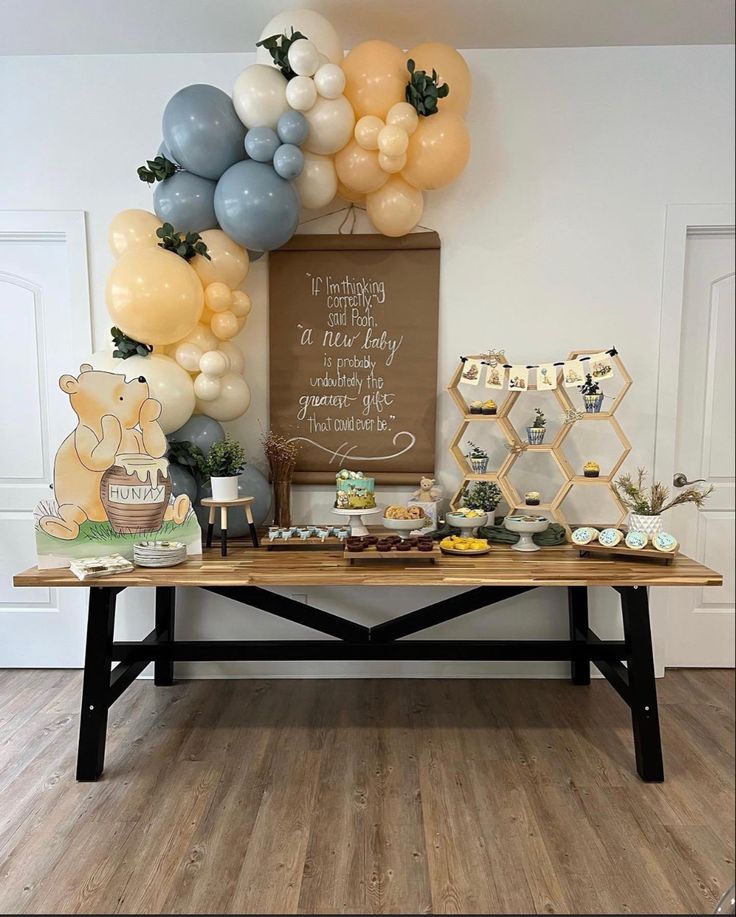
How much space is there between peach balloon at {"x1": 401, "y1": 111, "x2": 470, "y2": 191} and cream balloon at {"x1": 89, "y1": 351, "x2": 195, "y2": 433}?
1157 mm

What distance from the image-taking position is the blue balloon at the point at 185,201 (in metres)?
2.42

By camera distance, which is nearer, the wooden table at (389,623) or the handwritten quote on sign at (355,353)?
the wooden table at (389,623)

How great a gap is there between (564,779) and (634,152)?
2466 mm

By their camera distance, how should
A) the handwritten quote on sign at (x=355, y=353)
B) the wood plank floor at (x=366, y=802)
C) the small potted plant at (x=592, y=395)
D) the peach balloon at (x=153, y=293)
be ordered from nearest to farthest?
the wood plank floor at (x=366, y=802)
the peach balloon at (x=153, y=293)
the small potted plant at (x=592, y=395)
the handwritten quote on sign at (x=355, y=353)

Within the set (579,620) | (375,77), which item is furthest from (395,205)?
(579,620)

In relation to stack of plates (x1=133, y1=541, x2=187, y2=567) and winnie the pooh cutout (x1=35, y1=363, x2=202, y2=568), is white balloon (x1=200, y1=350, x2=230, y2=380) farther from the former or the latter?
stack of plates (x1=133, y1=541, x2=187, y2=567)

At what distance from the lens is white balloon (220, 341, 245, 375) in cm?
260

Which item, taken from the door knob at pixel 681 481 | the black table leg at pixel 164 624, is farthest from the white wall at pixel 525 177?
the black table leg at pixel 164 624

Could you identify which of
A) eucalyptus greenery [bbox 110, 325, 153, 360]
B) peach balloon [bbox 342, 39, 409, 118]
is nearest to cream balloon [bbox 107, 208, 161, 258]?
eucalyptus greenery [bbox 110, 325, 153, 360]

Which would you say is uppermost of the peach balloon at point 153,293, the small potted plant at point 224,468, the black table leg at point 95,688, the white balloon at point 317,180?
the white balloon at point 317,180

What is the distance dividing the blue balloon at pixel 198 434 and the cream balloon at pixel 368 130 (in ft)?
3.93

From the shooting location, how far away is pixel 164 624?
281cm

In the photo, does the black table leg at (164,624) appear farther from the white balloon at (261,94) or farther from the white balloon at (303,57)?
the white balloon at (303,57)

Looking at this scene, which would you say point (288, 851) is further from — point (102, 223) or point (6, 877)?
Answer: point (102, 223)
